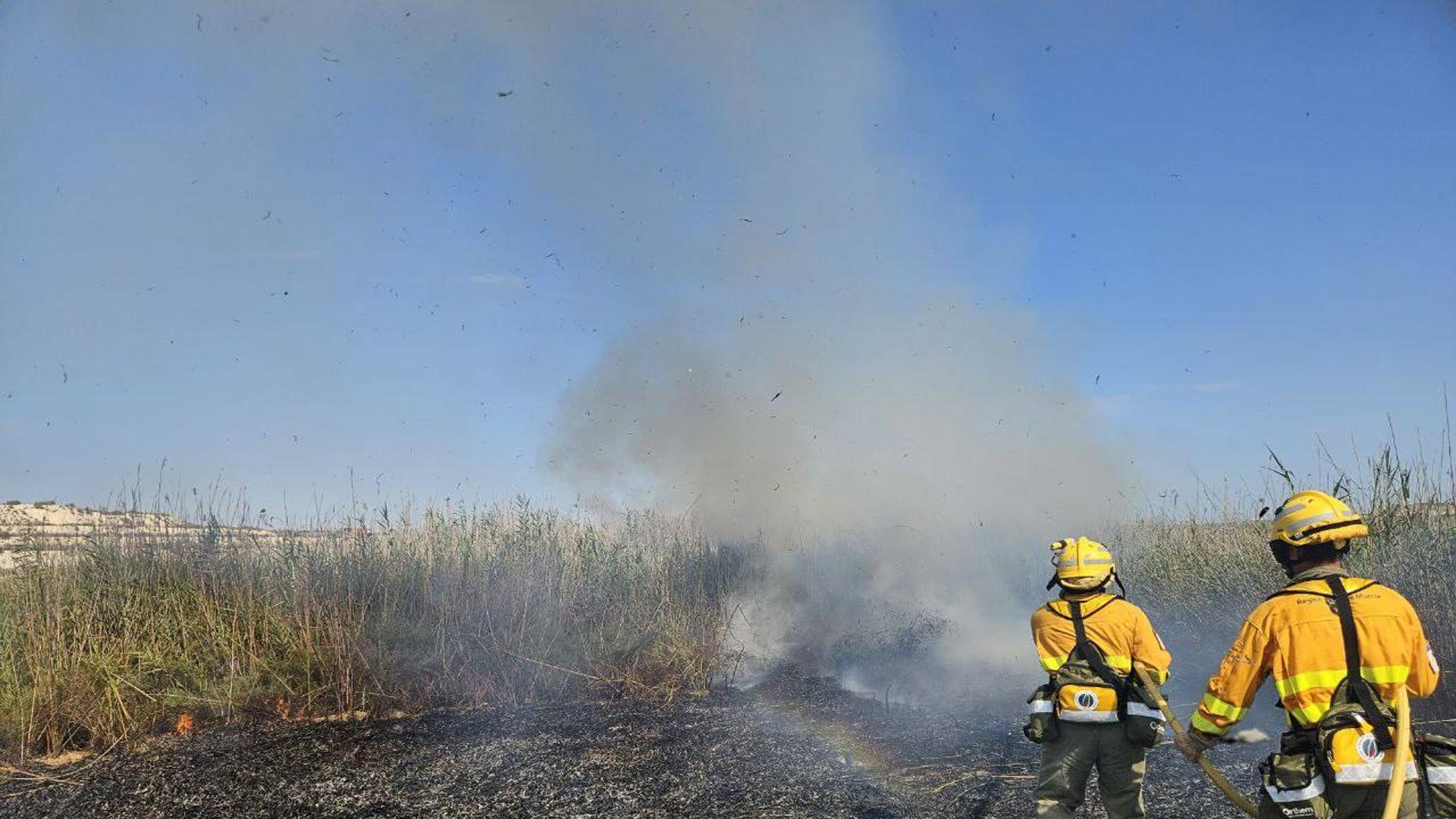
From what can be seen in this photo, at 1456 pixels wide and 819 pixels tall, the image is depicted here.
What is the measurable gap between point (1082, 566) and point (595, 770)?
14.1ft

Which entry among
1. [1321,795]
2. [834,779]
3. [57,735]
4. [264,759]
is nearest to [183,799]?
[264,759]

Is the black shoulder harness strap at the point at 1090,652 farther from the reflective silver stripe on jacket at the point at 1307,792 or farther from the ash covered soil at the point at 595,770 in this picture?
the ash covered soil at the point at 595,770

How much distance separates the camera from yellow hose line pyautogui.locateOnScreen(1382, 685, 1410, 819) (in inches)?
117

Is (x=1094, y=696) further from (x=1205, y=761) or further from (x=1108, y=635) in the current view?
(x=1205, y=761)

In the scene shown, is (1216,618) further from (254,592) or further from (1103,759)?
(254,592)

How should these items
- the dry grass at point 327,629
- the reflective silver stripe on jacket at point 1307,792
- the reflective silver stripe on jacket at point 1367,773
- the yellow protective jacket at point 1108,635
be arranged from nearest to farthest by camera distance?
the reflective silver stripe on jacket at point 1367,773 < the reflective silver stripe on jacket at point 1307,792 < the yellow protective jacket at point 1108,635 < the dry grass at point 327,629

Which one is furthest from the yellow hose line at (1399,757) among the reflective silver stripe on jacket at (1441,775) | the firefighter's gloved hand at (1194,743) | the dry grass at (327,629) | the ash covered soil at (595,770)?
the dry grass at (327,629)

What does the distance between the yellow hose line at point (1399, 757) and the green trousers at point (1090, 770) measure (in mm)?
1270

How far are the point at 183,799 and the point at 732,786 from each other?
402 cm

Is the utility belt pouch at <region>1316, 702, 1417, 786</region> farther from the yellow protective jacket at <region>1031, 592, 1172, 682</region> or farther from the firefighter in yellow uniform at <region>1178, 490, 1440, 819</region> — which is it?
the yellow protective jacket at <region>1031, 592, 1172, 682</region>

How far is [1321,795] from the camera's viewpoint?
10.6 ft

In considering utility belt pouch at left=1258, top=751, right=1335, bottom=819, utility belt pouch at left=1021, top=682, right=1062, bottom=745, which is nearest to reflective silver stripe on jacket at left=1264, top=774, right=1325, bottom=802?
utility belt pouch at left=1258, top=751, right=1335, bottom=819

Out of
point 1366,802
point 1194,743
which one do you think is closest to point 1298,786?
point 1366,802

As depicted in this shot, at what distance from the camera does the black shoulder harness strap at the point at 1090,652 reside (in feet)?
14.0
